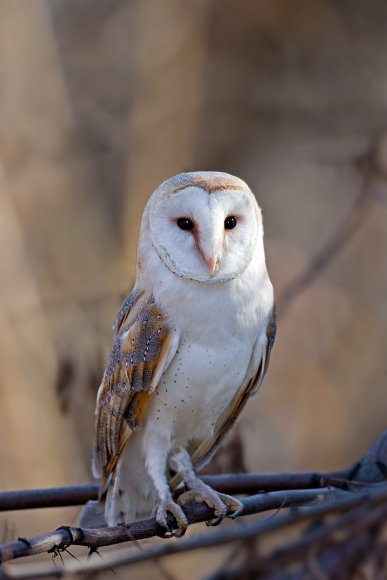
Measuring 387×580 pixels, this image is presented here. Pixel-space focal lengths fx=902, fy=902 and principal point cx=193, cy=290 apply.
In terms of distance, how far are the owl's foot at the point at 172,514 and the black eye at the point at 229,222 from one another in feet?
2.23

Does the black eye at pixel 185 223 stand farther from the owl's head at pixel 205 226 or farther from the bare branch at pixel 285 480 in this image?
the bare branch at pixel 285 480

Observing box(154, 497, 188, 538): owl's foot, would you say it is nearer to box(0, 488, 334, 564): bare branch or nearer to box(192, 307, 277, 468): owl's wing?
box(0, 488, 334, 564): bare branch

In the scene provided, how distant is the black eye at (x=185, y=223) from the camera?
84.3 inches

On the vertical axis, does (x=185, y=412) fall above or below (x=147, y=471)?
above

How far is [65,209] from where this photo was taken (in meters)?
4.66

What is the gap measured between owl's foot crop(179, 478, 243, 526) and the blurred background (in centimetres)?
119

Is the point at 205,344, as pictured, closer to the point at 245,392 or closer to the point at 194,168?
the point at 245,392

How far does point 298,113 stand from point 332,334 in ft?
5.56

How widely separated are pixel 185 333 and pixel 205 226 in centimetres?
31

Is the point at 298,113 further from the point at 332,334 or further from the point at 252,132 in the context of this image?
the point at 332,334

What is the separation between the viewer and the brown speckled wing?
2.22 metres

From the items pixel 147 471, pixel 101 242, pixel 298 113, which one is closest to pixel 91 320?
pixel 101 242

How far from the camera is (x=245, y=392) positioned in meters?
2.45

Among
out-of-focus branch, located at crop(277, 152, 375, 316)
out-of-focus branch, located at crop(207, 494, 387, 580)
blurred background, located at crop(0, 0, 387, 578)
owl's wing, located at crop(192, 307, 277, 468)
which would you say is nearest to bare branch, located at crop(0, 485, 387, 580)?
out-of-focus branch, located at crop(207, 494, 387, 580)
